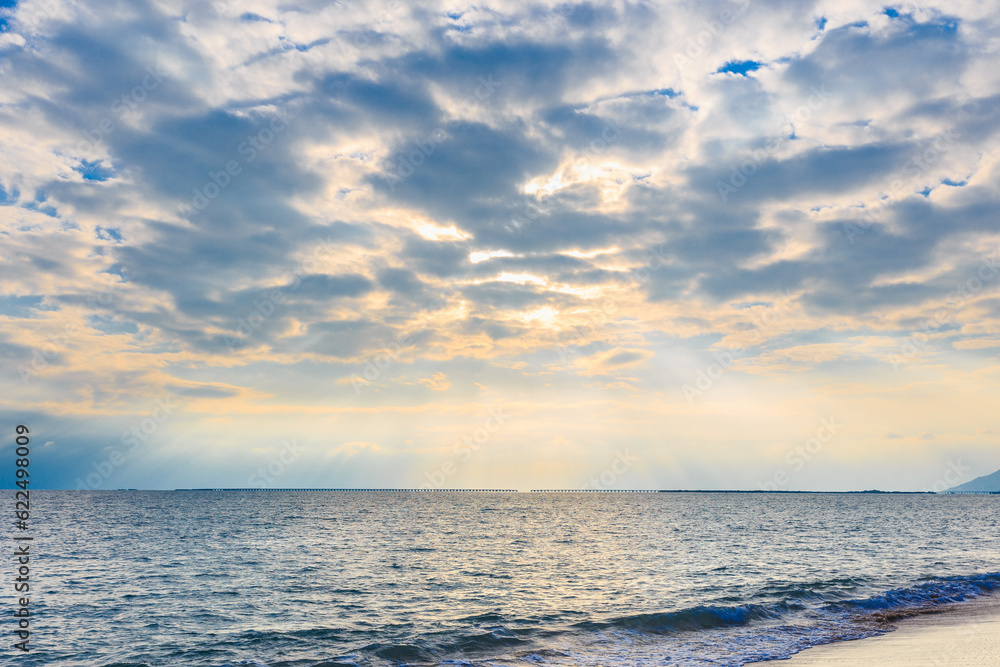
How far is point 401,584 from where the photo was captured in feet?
128

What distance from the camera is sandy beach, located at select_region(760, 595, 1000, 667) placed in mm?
20312

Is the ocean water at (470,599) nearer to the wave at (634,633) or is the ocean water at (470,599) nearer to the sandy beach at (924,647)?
the wave at (634,633)

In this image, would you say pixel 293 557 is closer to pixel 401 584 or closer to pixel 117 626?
pixel 401 584

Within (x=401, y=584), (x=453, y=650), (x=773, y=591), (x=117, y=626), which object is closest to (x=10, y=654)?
(x=117, y=626)

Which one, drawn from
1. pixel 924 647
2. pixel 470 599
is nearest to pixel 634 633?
pixel 470 599

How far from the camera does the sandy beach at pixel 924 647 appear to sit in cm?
2031

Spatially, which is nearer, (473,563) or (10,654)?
(10,654)

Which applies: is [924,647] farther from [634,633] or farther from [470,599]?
[470,599]

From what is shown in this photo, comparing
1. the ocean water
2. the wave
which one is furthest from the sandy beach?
the ocean water

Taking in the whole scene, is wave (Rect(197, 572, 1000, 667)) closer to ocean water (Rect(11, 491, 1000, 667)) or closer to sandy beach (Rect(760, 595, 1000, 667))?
ocean water (Rect(11, 491, 1000, 667))

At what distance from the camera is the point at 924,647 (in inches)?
885

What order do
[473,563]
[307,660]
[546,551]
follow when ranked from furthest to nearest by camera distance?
1. [546,551]
2. [473,563]
3. [307,660]

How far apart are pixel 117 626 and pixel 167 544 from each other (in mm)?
44342

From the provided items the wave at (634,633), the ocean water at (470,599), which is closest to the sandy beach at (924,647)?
the wave at (634,633)
